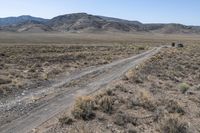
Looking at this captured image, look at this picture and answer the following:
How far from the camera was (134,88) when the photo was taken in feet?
65.4

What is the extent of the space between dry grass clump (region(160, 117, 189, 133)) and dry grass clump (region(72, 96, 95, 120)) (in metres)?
2.71

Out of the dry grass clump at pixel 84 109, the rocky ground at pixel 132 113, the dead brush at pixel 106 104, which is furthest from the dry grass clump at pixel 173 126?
the dry grass clump at pixel 84 109

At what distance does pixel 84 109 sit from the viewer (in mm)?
13477

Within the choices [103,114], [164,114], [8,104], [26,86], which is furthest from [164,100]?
[26,86]

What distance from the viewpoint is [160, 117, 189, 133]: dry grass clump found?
11.5 m

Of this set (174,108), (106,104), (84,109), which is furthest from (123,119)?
(174,108)

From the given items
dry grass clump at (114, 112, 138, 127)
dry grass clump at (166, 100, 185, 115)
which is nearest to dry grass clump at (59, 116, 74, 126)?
dry grass clump at (114, 112, 138, 127)

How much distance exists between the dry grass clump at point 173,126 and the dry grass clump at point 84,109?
271cm

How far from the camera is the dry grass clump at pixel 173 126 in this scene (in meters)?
11.5

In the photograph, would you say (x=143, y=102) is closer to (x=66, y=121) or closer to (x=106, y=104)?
(x=106, y=104)

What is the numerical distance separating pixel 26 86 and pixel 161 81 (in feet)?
Answer: 28.5

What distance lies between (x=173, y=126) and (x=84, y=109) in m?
3.49

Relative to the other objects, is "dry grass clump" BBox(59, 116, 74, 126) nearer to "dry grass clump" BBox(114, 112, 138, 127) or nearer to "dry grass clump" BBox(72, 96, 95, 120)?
"dry grass clump" BBox(72, 96, 95, 120)

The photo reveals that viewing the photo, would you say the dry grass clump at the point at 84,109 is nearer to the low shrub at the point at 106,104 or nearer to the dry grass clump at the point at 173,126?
the low shrub at the point at 106,104
